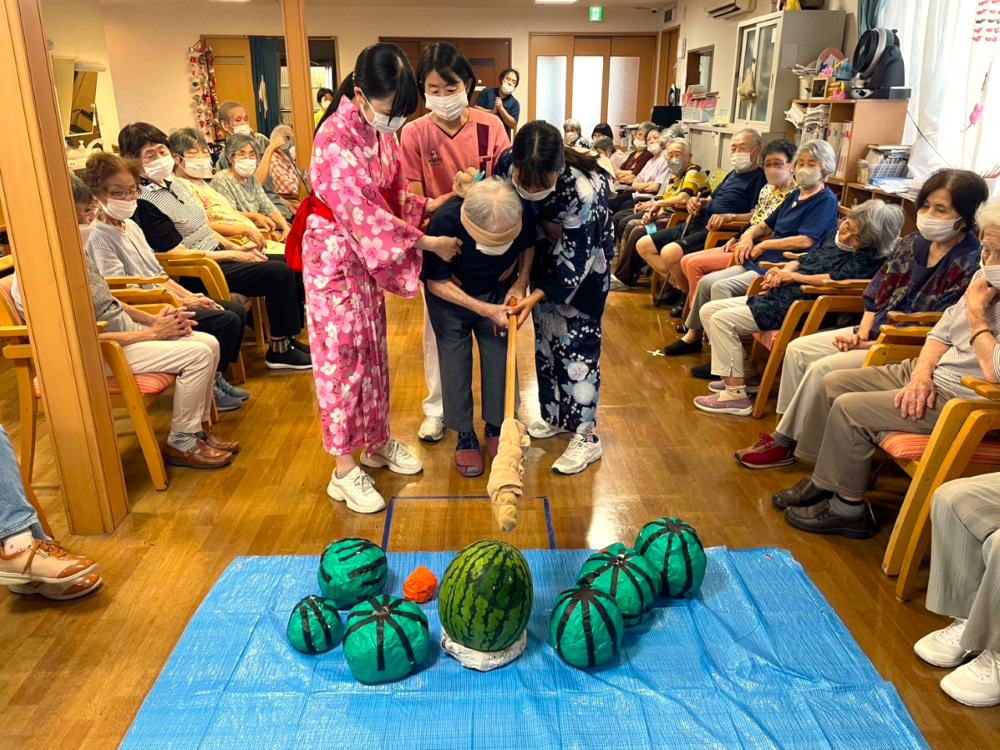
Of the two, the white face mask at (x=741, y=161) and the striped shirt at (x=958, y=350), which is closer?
the striped shirt at (x=958, y=350)

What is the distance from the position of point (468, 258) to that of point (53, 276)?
1231 mm

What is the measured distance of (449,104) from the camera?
2629mm

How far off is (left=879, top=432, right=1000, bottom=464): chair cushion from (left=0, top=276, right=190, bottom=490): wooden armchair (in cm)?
245

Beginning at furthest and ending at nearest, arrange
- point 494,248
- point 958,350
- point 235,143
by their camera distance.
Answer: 1. point 235,143
2. point 494,248
3. point 958,350

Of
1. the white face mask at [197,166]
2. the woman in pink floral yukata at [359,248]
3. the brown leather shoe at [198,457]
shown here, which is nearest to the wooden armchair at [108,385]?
the brown leather shoe at [198,457]

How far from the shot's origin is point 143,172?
135 inches

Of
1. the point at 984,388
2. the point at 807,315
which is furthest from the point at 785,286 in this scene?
the point at 984,388

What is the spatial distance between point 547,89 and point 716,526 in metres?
8.57

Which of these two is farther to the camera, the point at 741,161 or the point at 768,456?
the point at 741,161

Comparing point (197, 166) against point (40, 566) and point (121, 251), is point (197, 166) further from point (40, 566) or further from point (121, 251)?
point (40, 566)

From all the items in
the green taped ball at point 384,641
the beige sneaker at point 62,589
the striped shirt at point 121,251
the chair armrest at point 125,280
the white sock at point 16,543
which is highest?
the striped shirt at point 121,251

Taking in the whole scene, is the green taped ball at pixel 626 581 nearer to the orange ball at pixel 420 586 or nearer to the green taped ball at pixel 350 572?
the orange ball at pixel 420 586

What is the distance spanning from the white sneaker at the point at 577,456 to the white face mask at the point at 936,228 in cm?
138

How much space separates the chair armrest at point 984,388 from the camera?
192 centimetres
